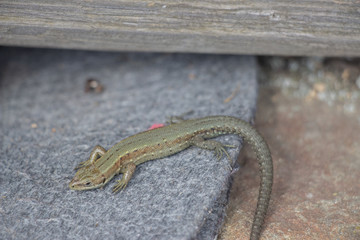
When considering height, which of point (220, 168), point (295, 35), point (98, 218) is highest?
point (295, 35)

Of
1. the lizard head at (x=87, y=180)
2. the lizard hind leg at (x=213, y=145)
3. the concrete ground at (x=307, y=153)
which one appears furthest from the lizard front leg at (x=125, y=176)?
the concrete ground at (x=307, y=153)

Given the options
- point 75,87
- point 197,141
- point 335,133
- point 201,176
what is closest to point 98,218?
point 201,176

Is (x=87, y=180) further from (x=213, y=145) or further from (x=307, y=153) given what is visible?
(x=307, y=153)

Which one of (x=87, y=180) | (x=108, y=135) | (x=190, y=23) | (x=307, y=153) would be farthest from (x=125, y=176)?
(x=307, y=153)

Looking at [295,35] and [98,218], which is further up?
[295,35]

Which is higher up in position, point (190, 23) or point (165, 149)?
point (190, 23)

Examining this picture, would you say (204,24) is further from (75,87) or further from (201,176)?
(75,87)

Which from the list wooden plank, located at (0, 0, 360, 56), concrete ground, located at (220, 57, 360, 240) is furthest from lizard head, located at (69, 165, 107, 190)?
wooden plank, located at (0, 0, 360, 56)
